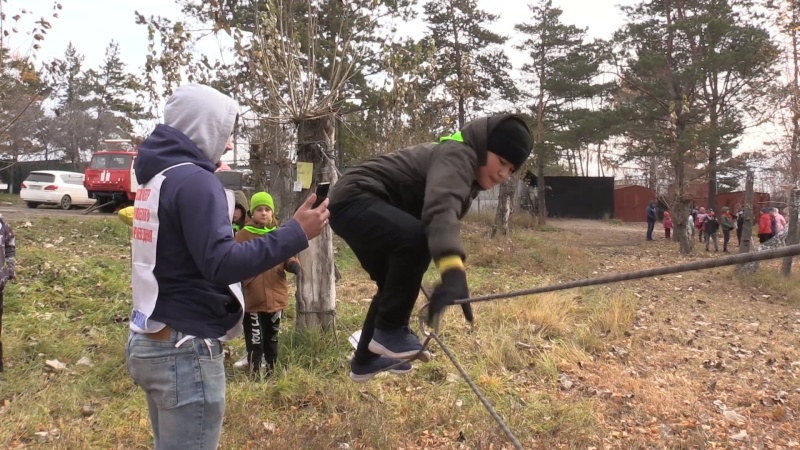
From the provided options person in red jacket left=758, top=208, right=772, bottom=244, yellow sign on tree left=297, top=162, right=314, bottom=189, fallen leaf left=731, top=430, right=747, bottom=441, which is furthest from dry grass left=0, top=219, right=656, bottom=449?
Answer: person in red jacket left=758, top=208, right=772, bottom=244

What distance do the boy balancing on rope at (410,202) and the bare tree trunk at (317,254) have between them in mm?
2625

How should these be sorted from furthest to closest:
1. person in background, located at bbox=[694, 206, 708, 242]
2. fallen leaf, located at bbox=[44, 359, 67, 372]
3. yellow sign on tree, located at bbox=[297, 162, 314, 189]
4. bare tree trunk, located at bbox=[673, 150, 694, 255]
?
person in background, located at bbox=[694, 206, 708, 242]
bare tree trunk, located at bbox=[673, 150, 694, 255]
yellow sign on tree, located at bbox=[297, 162, 314, 189]
fallen leaf, located at bbox=[44, 359, 67, 372]

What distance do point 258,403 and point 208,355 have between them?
2608mm

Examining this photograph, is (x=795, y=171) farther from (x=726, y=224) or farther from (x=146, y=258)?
(x=146, y=258)

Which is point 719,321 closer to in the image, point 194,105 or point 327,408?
point 327,408

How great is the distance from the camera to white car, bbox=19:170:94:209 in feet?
58.4

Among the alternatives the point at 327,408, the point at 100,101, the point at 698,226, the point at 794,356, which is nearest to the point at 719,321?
the point at 794,356

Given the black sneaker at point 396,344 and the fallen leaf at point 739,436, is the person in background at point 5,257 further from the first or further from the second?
the fallen leaf at point 739,436

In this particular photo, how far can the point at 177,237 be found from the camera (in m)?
1.77

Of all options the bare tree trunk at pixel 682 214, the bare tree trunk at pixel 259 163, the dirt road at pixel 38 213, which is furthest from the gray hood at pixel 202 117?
the bare tree trunk at pixel 682 214

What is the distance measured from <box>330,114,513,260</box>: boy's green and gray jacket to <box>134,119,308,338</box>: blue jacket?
1.70 feet

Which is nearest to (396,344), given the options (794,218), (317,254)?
(317,254)

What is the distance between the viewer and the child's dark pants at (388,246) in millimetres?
2398

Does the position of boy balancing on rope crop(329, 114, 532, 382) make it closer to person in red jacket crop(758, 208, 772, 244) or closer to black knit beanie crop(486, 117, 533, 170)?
black knit beanie crop(486, 117, 533, 170)
